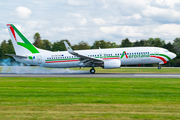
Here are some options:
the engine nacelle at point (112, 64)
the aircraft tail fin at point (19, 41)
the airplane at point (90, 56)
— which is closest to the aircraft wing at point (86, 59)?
the airplane at point (90, 56)

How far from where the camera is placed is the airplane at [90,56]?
34031 mm

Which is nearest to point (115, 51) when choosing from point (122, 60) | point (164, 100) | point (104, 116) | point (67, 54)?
point (122, 60)

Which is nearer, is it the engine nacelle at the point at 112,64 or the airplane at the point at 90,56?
the engine nacelle at the point at 112,64

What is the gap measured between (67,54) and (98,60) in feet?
18.2

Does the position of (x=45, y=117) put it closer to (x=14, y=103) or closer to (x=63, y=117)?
(x=63, y=117)

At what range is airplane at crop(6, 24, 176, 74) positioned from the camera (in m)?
34.0

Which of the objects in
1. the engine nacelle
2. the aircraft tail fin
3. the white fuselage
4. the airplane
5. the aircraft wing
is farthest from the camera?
the aircraft tail fin

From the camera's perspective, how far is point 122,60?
34.2 meters

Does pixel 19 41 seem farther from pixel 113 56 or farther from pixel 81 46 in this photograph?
pixel 81 46

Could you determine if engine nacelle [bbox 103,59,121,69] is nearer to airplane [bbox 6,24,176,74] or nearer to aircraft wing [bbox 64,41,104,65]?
airplane [bbox 6,24,176,74]

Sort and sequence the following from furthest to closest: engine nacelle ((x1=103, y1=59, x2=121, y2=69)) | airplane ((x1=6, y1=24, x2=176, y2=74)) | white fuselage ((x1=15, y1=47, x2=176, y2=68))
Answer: white fuselage ((x1=15, y1=47, x2=176, y2=68)), airplane ((x1=6, y1=24, x2=176, y2=74)), engine nacelle ((x1=103, y1=59, x2=121, y2=69))

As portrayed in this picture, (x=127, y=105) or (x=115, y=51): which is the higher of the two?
(x=115, y=51)

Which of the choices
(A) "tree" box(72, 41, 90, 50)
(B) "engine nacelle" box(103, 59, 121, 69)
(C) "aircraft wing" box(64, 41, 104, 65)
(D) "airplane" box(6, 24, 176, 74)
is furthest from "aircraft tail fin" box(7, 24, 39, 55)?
(A) "tree" box(72, 41, 90, 50)

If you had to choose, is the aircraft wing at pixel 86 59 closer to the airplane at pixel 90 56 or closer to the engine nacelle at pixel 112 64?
the airplane at pixel 90 56
